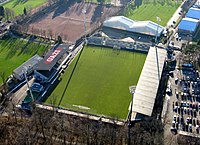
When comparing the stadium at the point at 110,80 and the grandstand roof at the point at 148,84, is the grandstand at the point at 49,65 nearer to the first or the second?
the stadium at the point at 110,80

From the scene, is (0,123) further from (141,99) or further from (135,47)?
(135,47)

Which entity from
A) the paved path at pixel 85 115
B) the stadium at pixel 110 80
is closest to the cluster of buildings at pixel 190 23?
the stadium at pixel 110 80

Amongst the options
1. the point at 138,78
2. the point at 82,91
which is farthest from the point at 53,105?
the point at 138,78

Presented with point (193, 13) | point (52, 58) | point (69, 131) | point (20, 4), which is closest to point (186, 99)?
point (69, 131)

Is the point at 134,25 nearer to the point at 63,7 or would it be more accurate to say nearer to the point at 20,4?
the point at 63,7

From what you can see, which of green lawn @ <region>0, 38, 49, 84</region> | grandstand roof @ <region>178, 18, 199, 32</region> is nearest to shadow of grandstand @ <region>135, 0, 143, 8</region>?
grandstand roof @ <region>178, 18, 199, 32</region>

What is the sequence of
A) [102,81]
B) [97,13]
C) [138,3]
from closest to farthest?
[102,81] → [97,13] → [138,3]
